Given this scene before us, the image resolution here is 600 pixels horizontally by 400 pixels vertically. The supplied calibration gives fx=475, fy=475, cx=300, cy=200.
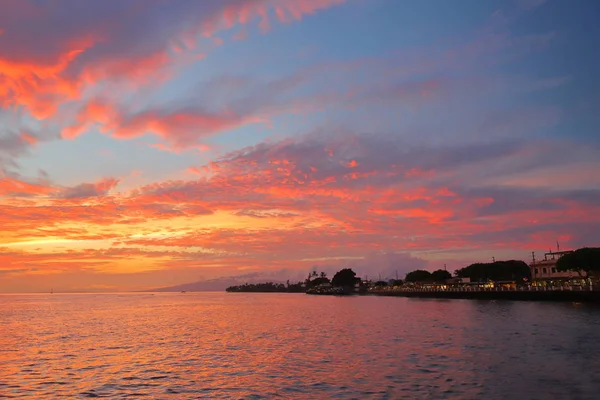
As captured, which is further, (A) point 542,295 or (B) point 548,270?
(B) point 548,270

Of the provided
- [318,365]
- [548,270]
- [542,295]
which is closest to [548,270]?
[548,270]

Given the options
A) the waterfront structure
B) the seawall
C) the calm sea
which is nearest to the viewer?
the calm sea

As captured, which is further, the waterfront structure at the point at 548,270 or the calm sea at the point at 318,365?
the waterfront structure at the point at 548,270

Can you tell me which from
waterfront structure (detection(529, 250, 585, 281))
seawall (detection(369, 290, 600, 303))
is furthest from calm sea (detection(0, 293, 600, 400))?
waterfront structure (detection(529, 250, 585, 281))

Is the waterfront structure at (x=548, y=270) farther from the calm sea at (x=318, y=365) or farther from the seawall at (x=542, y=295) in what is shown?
the calm sea at (x=318, y=365)

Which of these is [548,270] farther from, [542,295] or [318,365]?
[318,365]

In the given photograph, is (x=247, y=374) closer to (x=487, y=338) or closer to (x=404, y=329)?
(x=487, y=338)

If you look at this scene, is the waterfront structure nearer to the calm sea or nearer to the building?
the building

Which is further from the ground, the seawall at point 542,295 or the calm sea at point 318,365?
the seawall at point 542,295

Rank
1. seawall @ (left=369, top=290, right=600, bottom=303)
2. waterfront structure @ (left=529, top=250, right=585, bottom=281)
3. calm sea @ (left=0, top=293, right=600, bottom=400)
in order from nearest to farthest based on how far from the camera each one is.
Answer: calm sea @ (left=0, top=293, right=600, bottom=400) < seawall @ (left=369, top=290, right=600, bottom=303) < waterfront structure @ (left=529, top=250, right=585, bottom=281)

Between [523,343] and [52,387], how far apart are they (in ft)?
141

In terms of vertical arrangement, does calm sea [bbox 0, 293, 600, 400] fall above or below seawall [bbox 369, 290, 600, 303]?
below

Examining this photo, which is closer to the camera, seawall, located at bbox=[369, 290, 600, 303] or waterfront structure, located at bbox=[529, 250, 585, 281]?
seawall, located at bbox=[369, 290, 600, 303]

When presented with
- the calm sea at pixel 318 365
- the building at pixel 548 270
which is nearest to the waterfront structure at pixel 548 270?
the building at pixel 548 270
